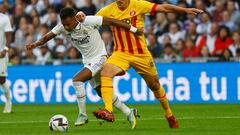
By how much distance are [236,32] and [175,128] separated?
396 inches

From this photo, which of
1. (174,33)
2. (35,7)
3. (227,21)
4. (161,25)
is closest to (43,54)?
(35,7)

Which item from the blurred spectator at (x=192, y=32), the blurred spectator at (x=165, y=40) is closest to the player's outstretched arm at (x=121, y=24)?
the blurred spectator at (x=165, y=40)

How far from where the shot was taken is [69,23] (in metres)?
14.3

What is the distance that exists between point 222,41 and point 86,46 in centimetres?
937

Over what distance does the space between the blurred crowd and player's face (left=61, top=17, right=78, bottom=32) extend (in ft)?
30.4

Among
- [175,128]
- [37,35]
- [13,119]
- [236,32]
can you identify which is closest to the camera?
[175,128]

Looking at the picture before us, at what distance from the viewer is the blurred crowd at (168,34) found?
2358 centimetres

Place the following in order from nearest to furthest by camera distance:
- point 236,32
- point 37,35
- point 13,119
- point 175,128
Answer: point 175,128 → point 13,119 → point 236,32 → point 37,35

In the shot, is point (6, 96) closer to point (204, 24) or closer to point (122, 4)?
point (122, 4)

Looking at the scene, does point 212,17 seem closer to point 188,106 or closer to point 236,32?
point 236,32

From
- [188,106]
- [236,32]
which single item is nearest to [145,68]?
[188,106]

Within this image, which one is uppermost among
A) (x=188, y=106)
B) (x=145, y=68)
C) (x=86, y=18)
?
(x=86, y=18)

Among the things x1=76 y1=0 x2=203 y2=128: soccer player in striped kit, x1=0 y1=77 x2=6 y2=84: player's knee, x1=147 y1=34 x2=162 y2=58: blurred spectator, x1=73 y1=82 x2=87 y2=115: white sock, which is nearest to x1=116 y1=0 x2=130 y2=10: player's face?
x1=76 y1=0 x2=203 y2=128: soccer player in striped kit

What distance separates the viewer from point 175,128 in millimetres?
14047
